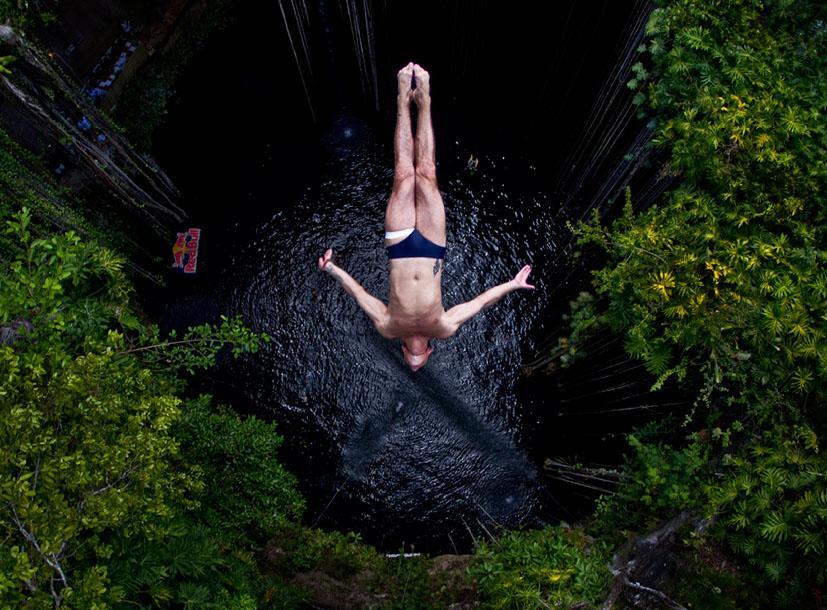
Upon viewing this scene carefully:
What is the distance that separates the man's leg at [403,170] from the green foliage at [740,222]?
2241 millimetres

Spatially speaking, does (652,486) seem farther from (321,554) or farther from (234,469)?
(234,469)

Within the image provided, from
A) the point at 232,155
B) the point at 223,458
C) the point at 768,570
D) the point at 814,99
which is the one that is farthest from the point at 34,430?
the point at 814,99

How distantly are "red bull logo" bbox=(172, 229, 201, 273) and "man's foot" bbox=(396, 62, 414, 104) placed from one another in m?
4.21

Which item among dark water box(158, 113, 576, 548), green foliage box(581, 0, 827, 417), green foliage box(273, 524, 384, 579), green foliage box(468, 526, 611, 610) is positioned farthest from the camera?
dark water box(158, 113, 576, 548)

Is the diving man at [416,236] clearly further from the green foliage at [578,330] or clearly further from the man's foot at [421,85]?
the green foliage at [578,330]

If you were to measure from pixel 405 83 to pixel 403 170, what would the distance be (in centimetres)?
100

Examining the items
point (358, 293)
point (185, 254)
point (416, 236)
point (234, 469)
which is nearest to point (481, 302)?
point (416, 236)

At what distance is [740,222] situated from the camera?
241 inches

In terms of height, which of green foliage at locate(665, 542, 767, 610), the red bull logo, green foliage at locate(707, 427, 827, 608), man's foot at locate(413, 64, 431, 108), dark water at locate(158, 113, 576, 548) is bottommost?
green foliage at locate(665, 542, 767, 610)

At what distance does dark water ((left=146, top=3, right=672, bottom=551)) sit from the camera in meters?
8.12

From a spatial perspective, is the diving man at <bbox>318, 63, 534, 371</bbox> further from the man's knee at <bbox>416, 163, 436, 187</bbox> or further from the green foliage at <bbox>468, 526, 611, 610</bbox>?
the green foliage at <bbox>468, 526, 611, 610</bbox>

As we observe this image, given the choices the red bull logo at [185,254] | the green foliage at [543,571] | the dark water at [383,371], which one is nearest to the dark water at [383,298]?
the dark water at [383,371]

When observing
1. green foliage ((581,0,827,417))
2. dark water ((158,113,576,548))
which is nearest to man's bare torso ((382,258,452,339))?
dark water ((158,113,576,548))

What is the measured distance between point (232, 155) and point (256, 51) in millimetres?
1859
